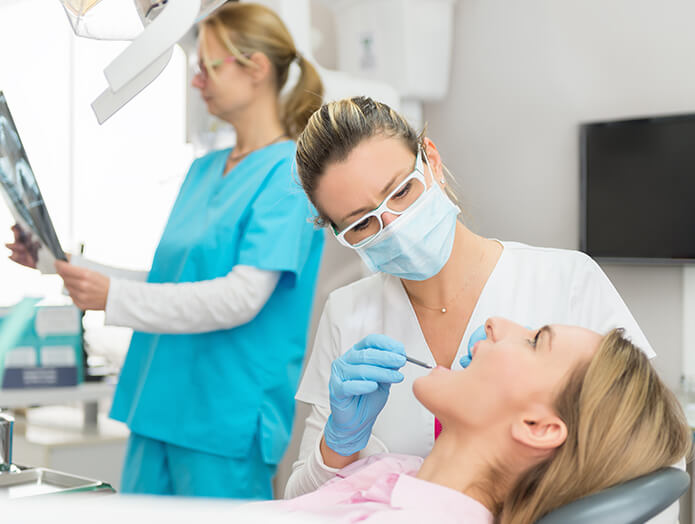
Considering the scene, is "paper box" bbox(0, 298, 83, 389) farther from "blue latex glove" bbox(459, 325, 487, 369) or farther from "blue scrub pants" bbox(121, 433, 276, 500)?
"blue latex glove" bbox(459, 325, 487, 369)

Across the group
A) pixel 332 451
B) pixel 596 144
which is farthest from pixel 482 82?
pixel 332 451

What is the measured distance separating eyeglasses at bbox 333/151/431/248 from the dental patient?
24 centimetres

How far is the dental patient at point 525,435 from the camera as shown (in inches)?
39.6

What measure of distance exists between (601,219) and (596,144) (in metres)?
0.24

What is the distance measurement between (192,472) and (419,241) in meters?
0.85

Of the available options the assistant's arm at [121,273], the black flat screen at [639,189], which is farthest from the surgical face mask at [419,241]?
the black flat screen at [639,189]

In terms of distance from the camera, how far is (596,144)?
241cm

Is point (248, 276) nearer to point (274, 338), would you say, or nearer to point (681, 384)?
point (274, 338)

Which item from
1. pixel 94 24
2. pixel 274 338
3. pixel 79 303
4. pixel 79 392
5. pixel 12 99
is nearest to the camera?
pixel 94 24

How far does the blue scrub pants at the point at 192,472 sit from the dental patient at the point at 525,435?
621 millimetres

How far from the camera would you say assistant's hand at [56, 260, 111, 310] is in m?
1.63

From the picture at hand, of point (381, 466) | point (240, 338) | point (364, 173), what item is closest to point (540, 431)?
point (381, 466)

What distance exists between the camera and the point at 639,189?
2305mm

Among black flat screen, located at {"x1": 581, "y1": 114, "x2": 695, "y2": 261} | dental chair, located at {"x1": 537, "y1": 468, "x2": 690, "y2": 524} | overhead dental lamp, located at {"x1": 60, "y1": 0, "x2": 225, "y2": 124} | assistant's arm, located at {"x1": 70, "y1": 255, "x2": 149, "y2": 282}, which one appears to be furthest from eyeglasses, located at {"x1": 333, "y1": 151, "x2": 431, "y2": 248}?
black flat screen, located at {"x1": 581, "y1": 114, "x2": 695, "y2": 261}
